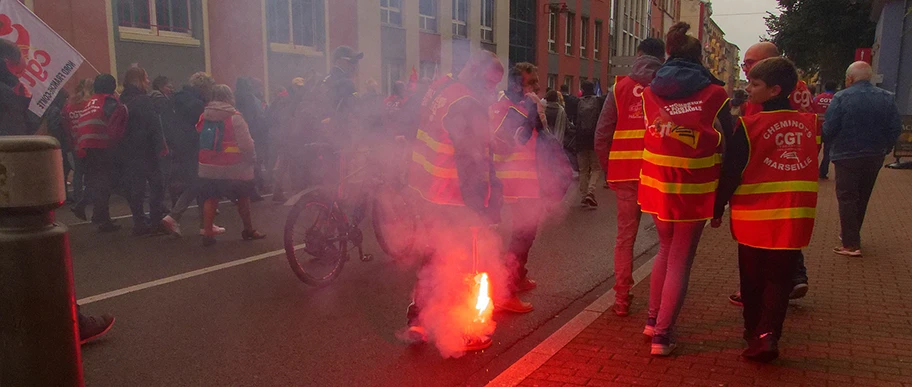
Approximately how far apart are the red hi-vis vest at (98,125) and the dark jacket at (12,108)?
278 centimetres

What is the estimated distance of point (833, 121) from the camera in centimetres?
633

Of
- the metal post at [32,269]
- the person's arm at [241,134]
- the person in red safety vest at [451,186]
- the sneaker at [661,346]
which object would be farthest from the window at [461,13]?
the metal post at [32,269]

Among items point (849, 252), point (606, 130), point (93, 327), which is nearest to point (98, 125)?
point (93, 327)

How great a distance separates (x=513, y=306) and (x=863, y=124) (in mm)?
3765

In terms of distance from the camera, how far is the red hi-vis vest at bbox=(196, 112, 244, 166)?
6523mm

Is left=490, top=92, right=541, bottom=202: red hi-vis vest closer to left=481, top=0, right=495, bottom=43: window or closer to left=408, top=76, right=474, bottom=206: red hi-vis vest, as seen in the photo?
left=408, top=76, right=474, bottom=206: red hi-vis vest

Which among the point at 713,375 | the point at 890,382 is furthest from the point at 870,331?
the point at 713,375

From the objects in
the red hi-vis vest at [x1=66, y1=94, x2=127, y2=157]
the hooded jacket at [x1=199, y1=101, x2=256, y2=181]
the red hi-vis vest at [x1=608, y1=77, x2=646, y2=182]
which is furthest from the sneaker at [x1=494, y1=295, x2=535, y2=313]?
the red hi-vis vest at [x1=66, y1=94, x2=127, y2=157]

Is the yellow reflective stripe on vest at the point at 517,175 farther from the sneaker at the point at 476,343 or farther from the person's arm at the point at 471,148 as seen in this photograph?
the sneaker at the point at 476,343

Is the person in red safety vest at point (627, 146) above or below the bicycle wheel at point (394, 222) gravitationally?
above

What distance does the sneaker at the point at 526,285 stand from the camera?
516cm

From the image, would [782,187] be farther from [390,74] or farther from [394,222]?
[390,74]

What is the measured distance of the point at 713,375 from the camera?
3.55m

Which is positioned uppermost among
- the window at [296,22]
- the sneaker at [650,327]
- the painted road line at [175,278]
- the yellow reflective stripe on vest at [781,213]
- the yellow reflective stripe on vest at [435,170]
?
the window at [296,22]
